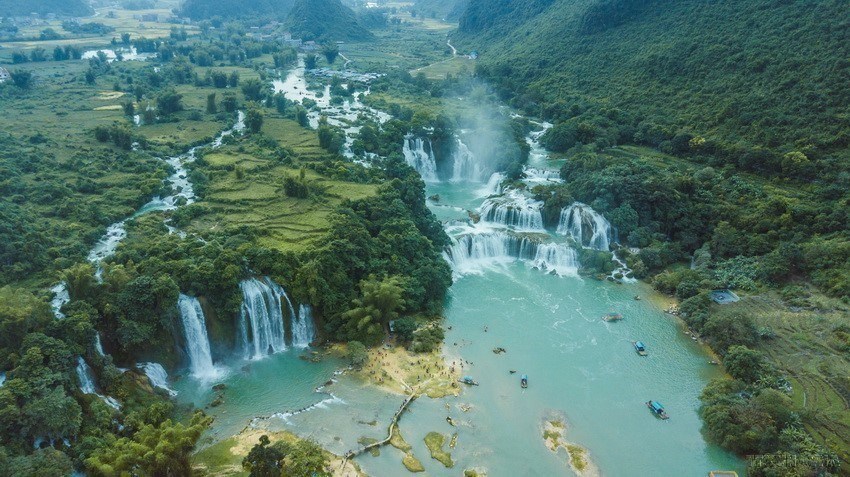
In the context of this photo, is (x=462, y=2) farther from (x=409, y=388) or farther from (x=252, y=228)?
(x=409, y=388)

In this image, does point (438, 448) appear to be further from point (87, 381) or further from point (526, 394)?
point (87, 381)

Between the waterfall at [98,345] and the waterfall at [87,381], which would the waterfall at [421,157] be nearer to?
the waterfall at [98,345]

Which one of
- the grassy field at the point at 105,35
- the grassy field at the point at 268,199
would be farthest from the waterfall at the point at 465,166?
the grassy field at the point at 105,35

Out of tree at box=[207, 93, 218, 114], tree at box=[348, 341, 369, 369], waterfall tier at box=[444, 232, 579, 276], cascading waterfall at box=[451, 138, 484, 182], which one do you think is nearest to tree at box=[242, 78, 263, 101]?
tree at box=[207, 93, 218, 114]

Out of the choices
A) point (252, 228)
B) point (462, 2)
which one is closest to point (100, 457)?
point (252, 228)

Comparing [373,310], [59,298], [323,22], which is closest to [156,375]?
[59,298]

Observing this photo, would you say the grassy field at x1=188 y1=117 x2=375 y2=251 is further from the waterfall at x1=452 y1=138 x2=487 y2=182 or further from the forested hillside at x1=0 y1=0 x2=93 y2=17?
the forested hillside at x1=0 y1=0 x2=93 y2=17
